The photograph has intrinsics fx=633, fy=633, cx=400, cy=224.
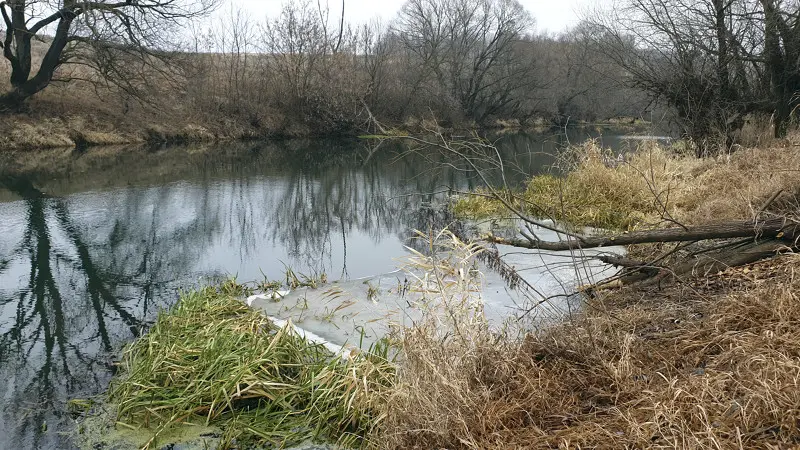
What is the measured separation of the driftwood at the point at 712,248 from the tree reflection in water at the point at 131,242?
1849 millimetres

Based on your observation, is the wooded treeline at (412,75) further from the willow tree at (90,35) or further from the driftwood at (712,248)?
the driftwood at (712,248)

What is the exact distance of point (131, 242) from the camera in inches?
368

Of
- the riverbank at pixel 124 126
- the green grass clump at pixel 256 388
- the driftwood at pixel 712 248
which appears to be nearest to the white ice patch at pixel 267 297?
the green grass clump at pixel 256 388

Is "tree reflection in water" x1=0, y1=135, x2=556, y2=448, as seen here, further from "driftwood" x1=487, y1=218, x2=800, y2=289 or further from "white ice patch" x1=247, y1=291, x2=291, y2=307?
"driftwood" x1=487, y1=218, x2=800, y2=289

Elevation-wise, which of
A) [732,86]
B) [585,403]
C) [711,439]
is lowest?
[585,403]

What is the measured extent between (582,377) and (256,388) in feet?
6.81

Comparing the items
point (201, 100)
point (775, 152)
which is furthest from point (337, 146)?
point (775, 152)

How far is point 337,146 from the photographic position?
27297 mm

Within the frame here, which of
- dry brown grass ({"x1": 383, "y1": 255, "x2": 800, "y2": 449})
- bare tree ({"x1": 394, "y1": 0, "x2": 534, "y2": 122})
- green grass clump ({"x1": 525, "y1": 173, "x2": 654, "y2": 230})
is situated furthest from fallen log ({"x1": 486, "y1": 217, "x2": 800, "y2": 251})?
bare tree ({"x1": 394, "y1": 0, "x2": 534, "y2": 122})

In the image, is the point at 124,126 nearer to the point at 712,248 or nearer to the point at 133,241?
the point at 133,241

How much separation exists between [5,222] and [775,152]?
40.1 feet

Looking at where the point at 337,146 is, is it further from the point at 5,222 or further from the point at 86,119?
the point at 5,222

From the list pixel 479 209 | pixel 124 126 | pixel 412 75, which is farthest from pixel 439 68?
pixel 479 209

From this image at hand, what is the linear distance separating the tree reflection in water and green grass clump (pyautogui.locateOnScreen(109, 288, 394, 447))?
23.3 inches
